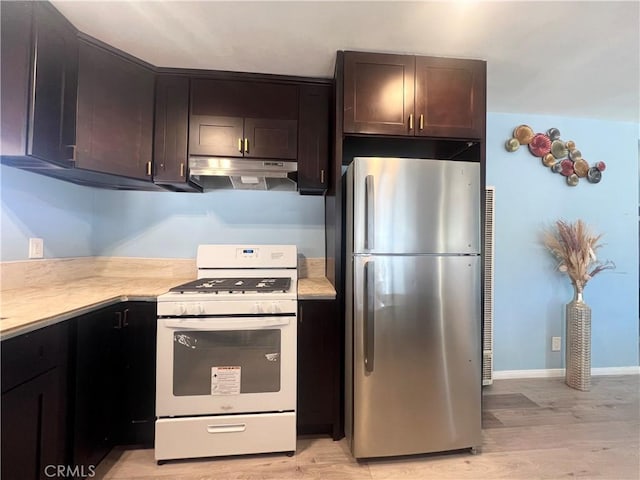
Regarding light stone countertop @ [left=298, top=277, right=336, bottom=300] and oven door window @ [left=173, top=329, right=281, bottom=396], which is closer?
oven door window @ [left=173, top=329, right=281, bottom=396]

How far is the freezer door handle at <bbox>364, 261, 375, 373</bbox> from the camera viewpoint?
153cm

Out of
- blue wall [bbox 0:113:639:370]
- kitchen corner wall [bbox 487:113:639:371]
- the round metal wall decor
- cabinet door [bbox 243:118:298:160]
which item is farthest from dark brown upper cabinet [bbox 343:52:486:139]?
the round metal wall decor

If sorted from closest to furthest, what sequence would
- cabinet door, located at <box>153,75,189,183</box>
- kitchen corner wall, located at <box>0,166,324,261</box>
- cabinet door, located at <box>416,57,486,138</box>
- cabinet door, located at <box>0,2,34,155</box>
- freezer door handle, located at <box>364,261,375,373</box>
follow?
cabinet door, located at <box>0,2,34,155</box> → freezer door handle, located at <box>364,261,375,373</box> → cabinet door, located at <box>416,57,486,138</box> → cabinet door, located at <box>153,75,189,183</box> → kitchen corner wall, located at <box>0,166,324,261</box>

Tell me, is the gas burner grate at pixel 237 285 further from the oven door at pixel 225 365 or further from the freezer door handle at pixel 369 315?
the freezer door handle at pixel 369 315

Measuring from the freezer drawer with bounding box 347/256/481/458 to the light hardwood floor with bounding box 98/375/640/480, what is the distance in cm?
10

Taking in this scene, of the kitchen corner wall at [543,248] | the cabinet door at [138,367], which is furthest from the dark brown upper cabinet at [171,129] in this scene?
the kitchen corner wall at [543,248]

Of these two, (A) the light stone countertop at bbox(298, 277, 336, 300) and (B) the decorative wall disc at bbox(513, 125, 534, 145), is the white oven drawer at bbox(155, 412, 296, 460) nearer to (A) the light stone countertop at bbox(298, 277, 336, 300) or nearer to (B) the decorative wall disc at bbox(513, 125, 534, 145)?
(A) the light stone countertop at bbox(298, 277, 336, 300)

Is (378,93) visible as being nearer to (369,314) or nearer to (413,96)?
(413,96)

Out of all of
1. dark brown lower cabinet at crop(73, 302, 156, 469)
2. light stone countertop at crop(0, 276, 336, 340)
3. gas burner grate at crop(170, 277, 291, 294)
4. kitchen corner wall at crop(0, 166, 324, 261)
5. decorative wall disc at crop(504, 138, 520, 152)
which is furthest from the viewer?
decorative wall disc at crop(504, 138, 520, 152)

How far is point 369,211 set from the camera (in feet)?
5.00

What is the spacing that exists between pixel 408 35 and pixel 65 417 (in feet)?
8.25

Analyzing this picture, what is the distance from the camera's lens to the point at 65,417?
126 centimetres

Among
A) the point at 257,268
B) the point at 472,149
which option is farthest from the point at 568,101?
the point at 257,268

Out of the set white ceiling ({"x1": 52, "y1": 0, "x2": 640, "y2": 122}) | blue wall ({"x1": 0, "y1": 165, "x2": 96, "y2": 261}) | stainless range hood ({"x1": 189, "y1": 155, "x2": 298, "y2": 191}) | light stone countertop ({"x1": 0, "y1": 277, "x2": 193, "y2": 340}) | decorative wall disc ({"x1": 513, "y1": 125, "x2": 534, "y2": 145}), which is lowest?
light stone countertop ({"x1": 0, "y1": 277, "x2": 193, "y2": 340})
